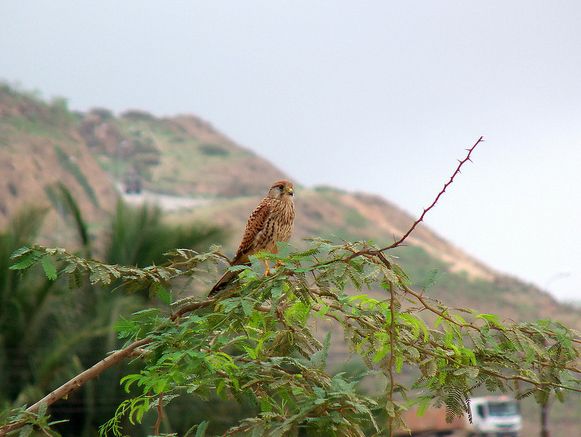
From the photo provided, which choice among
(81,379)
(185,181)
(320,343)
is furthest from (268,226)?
(185,181)

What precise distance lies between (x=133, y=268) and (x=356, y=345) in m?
0.93

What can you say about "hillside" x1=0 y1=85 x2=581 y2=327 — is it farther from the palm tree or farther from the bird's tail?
the bird's tail

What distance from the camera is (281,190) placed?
17.5 ft

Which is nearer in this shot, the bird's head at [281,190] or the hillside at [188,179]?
the bird's head at [281,190]

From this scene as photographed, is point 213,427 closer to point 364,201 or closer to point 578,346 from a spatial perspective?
point 578,346

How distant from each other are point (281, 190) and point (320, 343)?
1.68 m

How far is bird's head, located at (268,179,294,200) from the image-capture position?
17.5 ft

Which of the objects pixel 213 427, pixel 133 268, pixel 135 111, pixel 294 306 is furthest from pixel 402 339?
pixel 135 111

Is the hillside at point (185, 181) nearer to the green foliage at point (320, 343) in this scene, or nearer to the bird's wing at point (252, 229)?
the bird's wing at point (252, 229)

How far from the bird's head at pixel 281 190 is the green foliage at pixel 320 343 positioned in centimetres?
149

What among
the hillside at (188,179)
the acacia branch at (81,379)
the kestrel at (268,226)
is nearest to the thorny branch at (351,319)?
the acacia branch at (81,379)

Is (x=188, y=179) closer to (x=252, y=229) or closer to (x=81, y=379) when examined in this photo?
(x=252, y=229)

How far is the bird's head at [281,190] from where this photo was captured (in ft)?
17.5

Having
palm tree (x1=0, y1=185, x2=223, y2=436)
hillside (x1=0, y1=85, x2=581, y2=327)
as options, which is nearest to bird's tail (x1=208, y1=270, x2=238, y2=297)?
palm tree (x1=0, y1=185, x2=223, y2=436)
